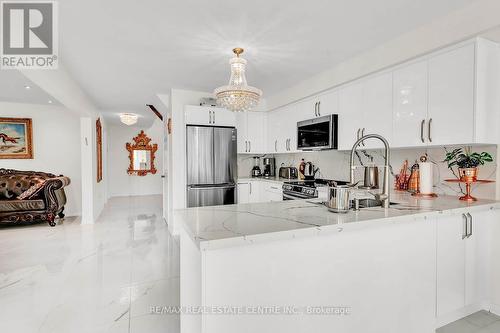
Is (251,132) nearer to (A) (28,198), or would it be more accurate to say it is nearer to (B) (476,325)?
(B) (476,325)

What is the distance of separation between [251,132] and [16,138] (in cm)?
470

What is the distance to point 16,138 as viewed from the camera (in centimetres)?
518

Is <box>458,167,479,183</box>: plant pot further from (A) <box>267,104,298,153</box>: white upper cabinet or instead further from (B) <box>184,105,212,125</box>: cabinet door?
(B) <box>184,105,212,125</box>: cabinet door

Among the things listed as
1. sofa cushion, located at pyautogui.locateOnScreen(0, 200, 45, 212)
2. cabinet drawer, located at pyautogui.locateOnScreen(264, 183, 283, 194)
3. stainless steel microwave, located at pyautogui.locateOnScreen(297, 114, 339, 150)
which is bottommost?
sofa cushion, located at pyautogui.locateOnScreen(0, 200, 45, 212)

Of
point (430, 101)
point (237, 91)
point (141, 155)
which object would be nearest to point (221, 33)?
point (237, 91)

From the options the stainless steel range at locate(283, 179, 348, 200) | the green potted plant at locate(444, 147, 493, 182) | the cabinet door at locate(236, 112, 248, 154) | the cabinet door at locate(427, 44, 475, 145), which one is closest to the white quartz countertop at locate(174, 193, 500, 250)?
the green potted plant at locate(444, 147, 493, 182)

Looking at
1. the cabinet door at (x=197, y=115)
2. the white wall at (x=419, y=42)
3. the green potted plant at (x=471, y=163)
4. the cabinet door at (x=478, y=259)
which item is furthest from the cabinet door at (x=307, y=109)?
the cabinet door at (x=478, y=259)

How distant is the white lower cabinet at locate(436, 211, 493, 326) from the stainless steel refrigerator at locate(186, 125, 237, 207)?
2.95 metres

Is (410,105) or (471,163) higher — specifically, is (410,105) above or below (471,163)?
above

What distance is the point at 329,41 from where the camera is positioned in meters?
2.58

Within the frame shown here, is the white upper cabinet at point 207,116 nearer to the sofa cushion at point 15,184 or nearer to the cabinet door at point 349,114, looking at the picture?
the cabinet door at point 349,114

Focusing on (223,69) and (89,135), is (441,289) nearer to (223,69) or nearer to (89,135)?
(223,69)

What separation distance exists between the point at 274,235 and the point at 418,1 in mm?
2062

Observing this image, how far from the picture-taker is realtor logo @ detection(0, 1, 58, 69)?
201 centimetres
